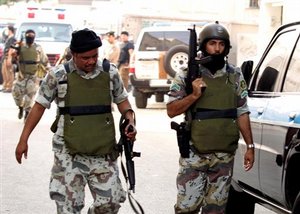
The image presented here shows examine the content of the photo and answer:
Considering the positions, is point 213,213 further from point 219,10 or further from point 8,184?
point 219,10

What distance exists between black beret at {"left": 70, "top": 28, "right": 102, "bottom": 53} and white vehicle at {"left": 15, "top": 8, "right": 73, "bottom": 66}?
734 inches

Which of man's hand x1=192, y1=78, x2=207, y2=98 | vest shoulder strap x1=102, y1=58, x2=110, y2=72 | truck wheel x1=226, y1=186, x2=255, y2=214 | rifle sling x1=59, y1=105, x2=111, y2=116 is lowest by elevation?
truck wheel x1=226, y1=186, x2=255, y2=214

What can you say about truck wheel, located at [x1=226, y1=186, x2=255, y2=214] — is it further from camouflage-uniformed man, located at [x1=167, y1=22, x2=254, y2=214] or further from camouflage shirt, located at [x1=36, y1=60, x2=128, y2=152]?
camouflage shirt, located at [x1=36, y1=60, x2=128, y2=152]

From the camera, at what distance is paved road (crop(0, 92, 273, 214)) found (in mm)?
8578

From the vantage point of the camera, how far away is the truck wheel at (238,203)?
7199 mm

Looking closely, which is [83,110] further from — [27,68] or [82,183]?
[27,68]

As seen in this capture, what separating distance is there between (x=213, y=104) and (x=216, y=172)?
0.44 m

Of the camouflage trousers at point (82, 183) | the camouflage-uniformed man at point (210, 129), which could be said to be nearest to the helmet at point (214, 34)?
the camouflage-uniformed man at point (210, 129)

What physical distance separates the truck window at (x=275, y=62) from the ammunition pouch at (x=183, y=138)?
1076 mm

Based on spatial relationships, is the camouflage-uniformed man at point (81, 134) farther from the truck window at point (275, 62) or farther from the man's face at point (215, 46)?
the truck window at point (275, 62)

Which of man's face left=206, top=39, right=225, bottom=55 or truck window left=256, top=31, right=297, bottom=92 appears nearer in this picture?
man's face left=206, top=39, right=225, bottom=55

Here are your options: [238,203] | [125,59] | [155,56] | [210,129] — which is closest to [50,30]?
[125,59]

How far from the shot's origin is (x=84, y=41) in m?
5.66

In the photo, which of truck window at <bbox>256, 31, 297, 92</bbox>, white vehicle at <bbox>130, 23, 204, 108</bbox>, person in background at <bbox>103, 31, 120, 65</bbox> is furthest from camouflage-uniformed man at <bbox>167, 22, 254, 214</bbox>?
person in background at <bbox>103, 31, 120, 65</bbox>
